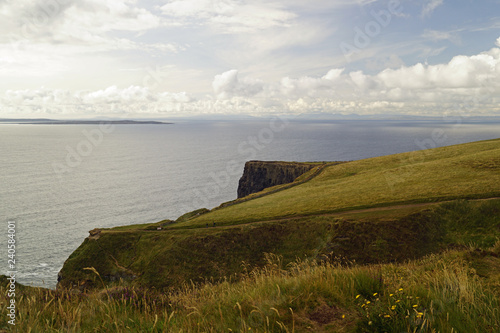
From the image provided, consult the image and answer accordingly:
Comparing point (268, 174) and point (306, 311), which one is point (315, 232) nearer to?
point (306, 311)

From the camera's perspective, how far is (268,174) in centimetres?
10856

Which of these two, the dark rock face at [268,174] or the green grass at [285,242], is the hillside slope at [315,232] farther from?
the dark rock face at [268,174]

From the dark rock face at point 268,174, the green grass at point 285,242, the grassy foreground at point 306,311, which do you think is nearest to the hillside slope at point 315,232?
the green grass at point 285,242

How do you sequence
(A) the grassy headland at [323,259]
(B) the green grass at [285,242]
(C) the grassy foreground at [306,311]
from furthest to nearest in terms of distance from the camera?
(B) the green grass at [285,242]
(A) the grassy headland at [323,259]
(C) the grassy foreground at [306,311]

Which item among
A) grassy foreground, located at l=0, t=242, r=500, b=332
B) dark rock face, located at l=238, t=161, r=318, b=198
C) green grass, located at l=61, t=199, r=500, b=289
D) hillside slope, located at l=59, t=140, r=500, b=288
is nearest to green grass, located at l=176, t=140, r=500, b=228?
hillside slope, located at l=59, t=140, r=500, b=288

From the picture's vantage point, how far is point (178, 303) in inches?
278

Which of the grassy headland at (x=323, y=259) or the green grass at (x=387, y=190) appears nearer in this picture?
the grassy headland at (x=323, y=259)

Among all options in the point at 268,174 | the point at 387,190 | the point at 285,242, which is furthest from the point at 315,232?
the point at 268,174

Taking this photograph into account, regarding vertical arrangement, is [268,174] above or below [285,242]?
above

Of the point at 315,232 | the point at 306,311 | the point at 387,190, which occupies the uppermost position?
the point at 306,311

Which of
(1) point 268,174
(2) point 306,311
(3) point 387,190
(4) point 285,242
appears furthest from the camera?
(1) point 268,174

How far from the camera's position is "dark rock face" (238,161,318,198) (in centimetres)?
9888

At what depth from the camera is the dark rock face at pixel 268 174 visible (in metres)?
98.9

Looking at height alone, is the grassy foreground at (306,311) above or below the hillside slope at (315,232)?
above
